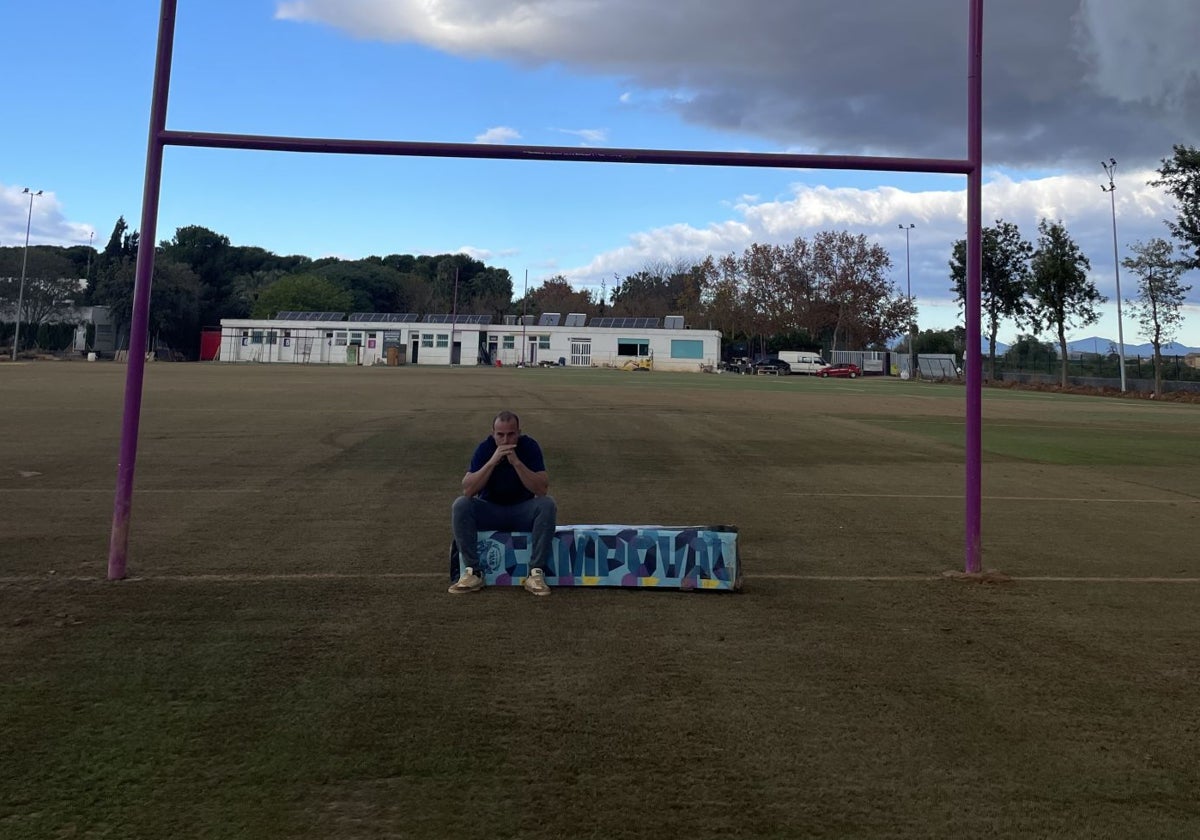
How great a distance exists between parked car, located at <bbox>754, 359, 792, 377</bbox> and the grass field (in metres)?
71.5

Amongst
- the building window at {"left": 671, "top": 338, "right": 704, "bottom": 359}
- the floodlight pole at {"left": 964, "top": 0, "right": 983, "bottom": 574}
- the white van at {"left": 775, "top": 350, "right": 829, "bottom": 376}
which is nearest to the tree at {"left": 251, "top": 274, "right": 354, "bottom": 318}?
the building window at {"left": 671, "top": 338, "right": 704, "bottom": 359}

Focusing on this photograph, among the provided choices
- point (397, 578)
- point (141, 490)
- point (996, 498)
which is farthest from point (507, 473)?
point (996, 498)

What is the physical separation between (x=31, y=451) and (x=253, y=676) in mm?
11729

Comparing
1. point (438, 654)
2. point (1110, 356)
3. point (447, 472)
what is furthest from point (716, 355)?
point (438, 654)

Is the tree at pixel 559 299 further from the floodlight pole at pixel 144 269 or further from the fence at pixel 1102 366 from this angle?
the floodlight pole at pixel 144 269

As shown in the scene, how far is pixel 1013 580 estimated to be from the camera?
7.41 meters

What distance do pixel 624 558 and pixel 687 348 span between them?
8460cm

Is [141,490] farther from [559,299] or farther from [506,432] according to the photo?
[559,299]

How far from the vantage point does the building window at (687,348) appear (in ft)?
297

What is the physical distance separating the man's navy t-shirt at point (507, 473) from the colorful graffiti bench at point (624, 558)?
10.2 inches

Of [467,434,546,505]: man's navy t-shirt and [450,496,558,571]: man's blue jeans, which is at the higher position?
[467,434,546,505]: man's navy t-shirt

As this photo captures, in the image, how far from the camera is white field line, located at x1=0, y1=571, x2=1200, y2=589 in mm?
6891

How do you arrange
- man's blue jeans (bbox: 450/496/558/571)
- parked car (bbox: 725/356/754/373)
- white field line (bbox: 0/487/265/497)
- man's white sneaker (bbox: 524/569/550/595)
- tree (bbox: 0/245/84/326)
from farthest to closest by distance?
parked car (bbox: 725/356/754/373) → tree (bbox: 0/245/84/326) → white field line (bbox: 0/487/265/497) → man's blue jeans (bbox: 450/496/558/571) → man's white sneaker (bbox: 524/569/550/595)

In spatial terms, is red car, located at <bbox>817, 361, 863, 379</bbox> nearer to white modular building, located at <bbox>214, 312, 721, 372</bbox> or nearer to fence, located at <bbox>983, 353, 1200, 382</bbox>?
fence, located at <bbox>983, 353, 1200, 382</bbox>
